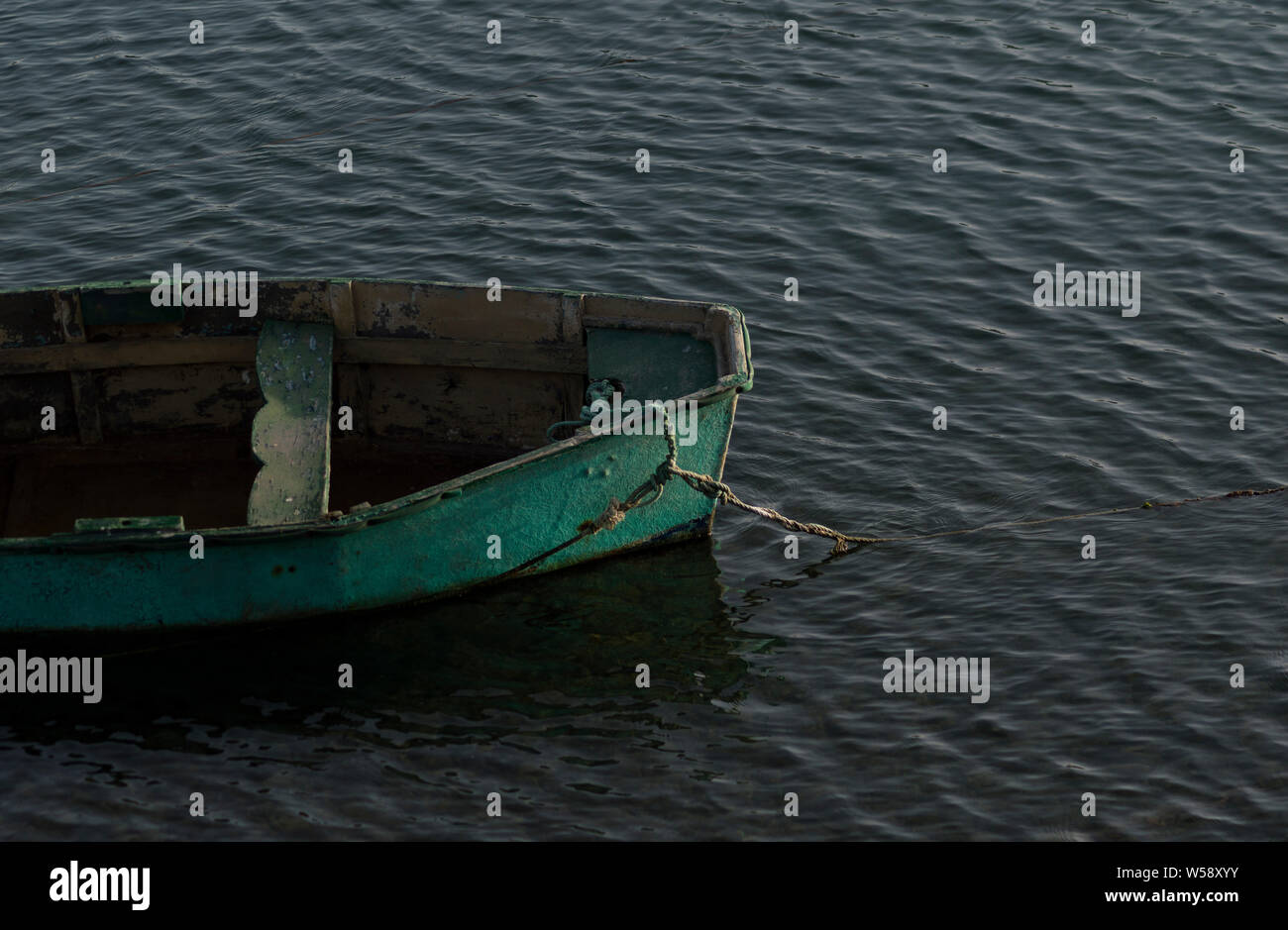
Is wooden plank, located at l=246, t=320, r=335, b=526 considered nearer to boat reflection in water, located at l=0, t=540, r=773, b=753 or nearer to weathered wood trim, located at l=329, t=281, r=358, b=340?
weathered wood trim, located at l=329, t=281, r=358, b=340

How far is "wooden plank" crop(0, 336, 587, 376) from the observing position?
1043 centimetres

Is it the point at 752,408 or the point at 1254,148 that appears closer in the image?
the point at 752,408

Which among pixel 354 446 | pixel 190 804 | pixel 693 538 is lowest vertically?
pixel 190 804

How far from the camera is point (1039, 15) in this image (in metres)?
17.6

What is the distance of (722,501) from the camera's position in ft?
33.0

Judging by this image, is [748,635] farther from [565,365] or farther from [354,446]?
[354,446]

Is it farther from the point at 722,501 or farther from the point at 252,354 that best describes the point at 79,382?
the point at 722,501

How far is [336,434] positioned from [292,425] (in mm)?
1080

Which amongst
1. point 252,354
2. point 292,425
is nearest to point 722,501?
point 292,425

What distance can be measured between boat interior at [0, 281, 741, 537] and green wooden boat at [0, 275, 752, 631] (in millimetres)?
14

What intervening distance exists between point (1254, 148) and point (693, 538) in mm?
8018

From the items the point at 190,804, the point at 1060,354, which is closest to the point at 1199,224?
the point at 1060,354

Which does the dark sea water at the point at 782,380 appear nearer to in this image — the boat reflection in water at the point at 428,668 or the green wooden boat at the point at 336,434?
the boat reflection in water at the point at 428,668

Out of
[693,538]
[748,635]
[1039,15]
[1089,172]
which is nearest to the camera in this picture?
[748,635]
